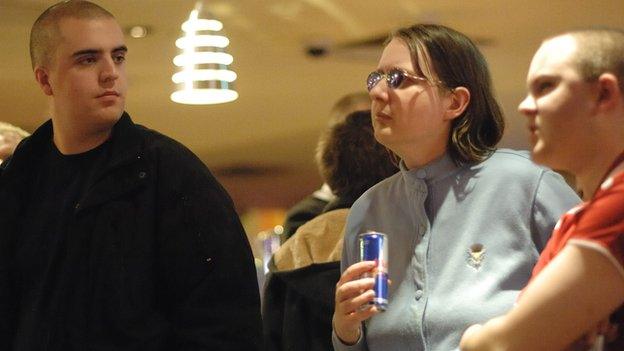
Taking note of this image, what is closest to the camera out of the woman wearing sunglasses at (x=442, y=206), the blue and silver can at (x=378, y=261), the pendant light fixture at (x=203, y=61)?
the blue and silver can at (x=378, y=261)

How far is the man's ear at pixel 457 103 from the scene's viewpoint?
2.45 metres

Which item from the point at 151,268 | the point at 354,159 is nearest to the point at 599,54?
the point at 151,268

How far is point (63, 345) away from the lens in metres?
2.48

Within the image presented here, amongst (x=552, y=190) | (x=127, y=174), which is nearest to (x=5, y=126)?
(x=127, y=174)

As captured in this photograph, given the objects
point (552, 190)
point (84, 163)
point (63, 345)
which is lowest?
point (63, 345)

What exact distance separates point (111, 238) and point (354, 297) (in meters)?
0.68

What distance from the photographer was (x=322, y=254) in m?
3.14

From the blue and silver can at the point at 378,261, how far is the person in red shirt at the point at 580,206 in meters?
0.46

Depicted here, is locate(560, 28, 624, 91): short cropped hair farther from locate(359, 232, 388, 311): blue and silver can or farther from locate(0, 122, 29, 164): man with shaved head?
locate(0, 122, 29, 164): man with shaved head

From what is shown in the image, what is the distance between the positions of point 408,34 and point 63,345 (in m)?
1.09

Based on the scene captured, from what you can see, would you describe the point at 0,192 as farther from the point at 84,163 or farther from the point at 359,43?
the point at 359,43

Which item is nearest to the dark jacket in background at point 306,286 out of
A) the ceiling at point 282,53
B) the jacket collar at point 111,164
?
the jacket collar at point 111,164

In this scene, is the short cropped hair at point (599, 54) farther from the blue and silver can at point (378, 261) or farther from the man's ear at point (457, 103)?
the man's ear at point (457, 103)

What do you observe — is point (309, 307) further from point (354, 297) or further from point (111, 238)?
point (354, 297)
